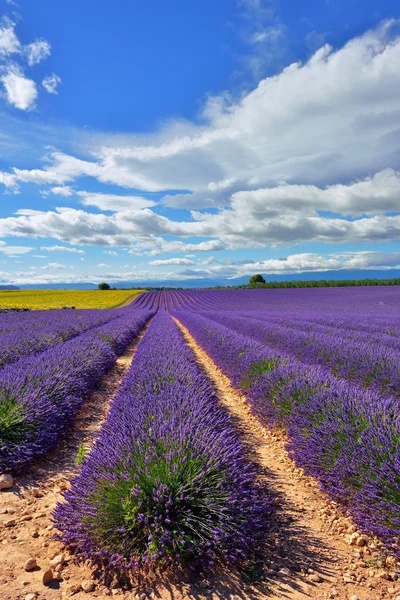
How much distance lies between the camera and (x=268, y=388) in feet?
14.4

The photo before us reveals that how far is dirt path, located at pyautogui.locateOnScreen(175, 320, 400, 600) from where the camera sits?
1.75m

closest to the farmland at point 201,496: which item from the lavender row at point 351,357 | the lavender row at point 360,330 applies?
the lavender row at point 351,357

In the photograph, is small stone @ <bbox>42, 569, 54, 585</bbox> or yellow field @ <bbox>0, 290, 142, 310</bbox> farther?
yellow field @ <bbox>0, 290, 142, 310</bbox>

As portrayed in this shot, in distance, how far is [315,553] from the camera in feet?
6.72

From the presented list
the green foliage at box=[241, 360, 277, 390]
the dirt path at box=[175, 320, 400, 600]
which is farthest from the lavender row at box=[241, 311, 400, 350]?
the dirt path at box=[175, 320, 400, 600]

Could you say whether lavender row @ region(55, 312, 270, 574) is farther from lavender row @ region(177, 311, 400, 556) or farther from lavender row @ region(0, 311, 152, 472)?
lavender row @ region(0, 311, 152, 472)

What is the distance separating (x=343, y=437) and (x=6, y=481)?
2.79 meters

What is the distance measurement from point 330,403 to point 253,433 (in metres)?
1.42

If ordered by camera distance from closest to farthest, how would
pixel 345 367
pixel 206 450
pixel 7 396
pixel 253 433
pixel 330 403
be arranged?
A: 1. pixel 206 450
2. pixel 330 403
3. pixel 7 396
4. pixel 253 433
5. pixel 345 367

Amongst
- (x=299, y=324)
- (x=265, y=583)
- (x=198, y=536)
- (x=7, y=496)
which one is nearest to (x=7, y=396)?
(x=7, y=496)

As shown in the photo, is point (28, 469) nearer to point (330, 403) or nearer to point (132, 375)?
point (132, 375)

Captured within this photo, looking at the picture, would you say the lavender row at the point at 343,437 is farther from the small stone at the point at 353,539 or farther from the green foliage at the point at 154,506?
the green foliage at the point at 154,506

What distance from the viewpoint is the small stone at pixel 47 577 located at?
69.9 inches

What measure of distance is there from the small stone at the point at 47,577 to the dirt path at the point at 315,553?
1.14 meters
